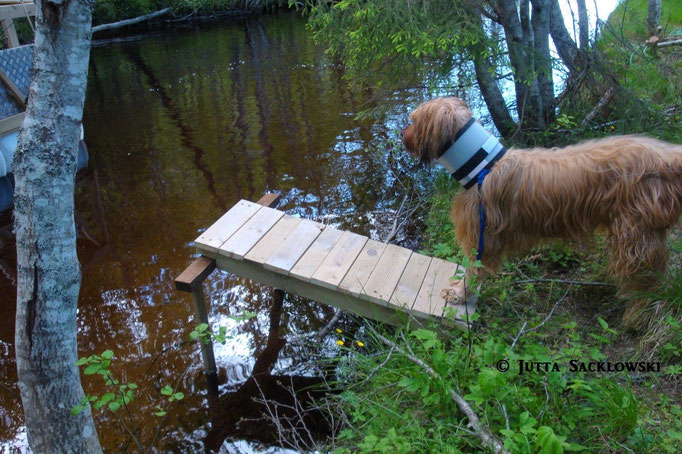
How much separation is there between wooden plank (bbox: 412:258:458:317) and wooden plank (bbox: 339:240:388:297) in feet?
1.34

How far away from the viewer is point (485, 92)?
5945 mm

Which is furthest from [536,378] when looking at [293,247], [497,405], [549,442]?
[293,247]

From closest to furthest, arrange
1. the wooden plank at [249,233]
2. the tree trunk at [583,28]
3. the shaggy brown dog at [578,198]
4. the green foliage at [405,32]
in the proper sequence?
the shaggy brown dog at [578,198] → the wooden plank at [249,233] → the green foliage at [405,32] → the tree trunk at [583,28]

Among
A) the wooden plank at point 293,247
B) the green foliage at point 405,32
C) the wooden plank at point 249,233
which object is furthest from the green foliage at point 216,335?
the green foliage at point 405,32

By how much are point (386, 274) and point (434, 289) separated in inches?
14.7

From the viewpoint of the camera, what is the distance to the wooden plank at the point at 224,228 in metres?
3.93

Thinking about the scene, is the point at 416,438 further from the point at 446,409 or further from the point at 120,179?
the point at 120,179

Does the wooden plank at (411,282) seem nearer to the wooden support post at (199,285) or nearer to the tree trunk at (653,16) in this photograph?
the wooden support post at (199,285)

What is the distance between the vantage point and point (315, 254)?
13.0 ft

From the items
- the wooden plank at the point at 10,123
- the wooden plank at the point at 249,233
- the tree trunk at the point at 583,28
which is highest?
the tree trunk at the point at 583,28

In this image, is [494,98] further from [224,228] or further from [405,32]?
[224,228]

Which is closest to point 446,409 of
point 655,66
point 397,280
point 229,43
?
point 397,280

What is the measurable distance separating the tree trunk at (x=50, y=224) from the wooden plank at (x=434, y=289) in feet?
6.97

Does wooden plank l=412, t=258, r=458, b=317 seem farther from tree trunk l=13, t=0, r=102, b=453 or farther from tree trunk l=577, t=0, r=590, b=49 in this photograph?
tree trunk l=577, t=0, r=590, b=49
